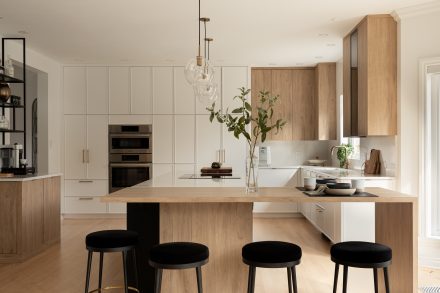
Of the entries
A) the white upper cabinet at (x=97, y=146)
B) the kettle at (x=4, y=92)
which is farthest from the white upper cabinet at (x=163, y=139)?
the kettle at (x=4, y=92)

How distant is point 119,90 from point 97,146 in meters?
1.03

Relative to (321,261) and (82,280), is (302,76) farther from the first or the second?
(82,280)

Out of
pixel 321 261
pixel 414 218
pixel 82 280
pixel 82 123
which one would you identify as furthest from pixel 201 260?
pixel 82 123

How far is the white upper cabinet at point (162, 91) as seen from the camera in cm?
762

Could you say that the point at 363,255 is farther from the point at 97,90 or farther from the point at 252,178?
the point at 97,90

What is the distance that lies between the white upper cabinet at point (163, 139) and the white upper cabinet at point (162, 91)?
16 cm

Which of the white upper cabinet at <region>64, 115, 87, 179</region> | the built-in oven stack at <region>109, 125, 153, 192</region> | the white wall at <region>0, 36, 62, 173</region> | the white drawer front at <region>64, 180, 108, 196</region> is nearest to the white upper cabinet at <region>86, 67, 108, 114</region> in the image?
the white upper cabinet at <region>64, 115, 87, 179</region>

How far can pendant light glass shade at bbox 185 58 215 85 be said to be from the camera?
4.31 m

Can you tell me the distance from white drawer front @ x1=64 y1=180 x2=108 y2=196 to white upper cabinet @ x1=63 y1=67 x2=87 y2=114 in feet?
3.92

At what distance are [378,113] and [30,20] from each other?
4069 mm

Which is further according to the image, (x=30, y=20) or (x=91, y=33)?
(x=91, y=33)

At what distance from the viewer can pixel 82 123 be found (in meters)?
7.59

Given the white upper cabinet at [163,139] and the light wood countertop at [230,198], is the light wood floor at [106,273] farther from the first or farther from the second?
the white upper cabinet at [163,139]

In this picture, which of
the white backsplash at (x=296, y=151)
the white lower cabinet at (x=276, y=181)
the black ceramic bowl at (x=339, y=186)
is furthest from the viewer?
the white backsplash at (x=296, y=151)
